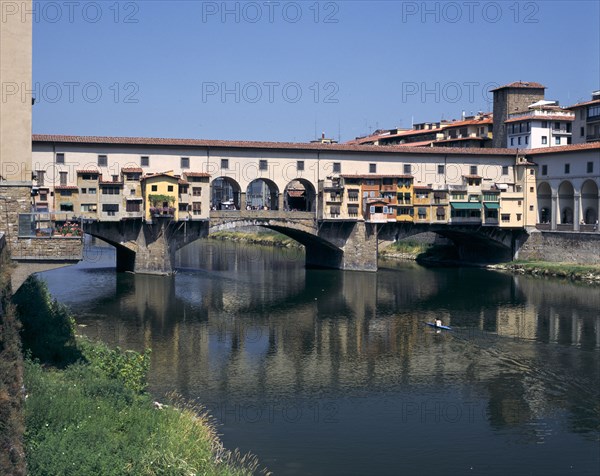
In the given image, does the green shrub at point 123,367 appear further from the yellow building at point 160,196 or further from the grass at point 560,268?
the grass at point 560,268

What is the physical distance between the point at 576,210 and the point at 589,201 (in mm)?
1982

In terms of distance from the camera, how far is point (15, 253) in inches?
717

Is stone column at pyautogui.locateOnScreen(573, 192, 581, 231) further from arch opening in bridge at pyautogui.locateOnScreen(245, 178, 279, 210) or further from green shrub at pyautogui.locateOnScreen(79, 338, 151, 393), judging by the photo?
green shrub at pyautogui.locateOnScreen(79, 338, 151, 393)

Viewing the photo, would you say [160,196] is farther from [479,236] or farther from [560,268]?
[560,268]

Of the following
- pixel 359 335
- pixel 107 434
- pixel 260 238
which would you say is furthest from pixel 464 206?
pixel 107 434

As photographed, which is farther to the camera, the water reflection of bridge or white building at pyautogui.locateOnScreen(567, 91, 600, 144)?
white building at pyautogui.locateOnScreen(567, 91, 600, 144)

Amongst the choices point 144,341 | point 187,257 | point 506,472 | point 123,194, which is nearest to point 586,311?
point 144,341

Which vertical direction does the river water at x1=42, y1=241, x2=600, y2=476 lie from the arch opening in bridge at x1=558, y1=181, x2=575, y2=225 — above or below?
below

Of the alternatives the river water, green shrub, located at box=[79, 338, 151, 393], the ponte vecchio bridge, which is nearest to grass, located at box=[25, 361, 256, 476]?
green shrub, located at box=[79, 338, 151, 393]

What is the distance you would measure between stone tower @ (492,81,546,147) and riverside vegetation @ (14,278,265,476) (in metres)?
57.4

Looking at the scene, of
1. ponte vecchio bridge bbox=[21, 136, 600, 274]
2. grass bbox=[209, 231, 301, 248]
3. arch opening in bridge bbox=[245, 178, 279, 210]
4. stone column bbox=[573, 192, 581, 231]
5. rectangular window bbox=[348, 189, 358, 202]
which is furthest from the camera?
grass bbox=[209, 231, 301, 248]

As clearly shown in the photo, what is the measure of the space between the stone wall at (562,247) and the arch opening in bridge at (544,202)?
3173 millimetres

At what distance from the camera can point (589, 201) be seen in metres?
60.6

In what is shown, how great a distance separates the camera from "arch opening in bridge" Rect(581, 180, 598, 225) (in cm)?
6025
